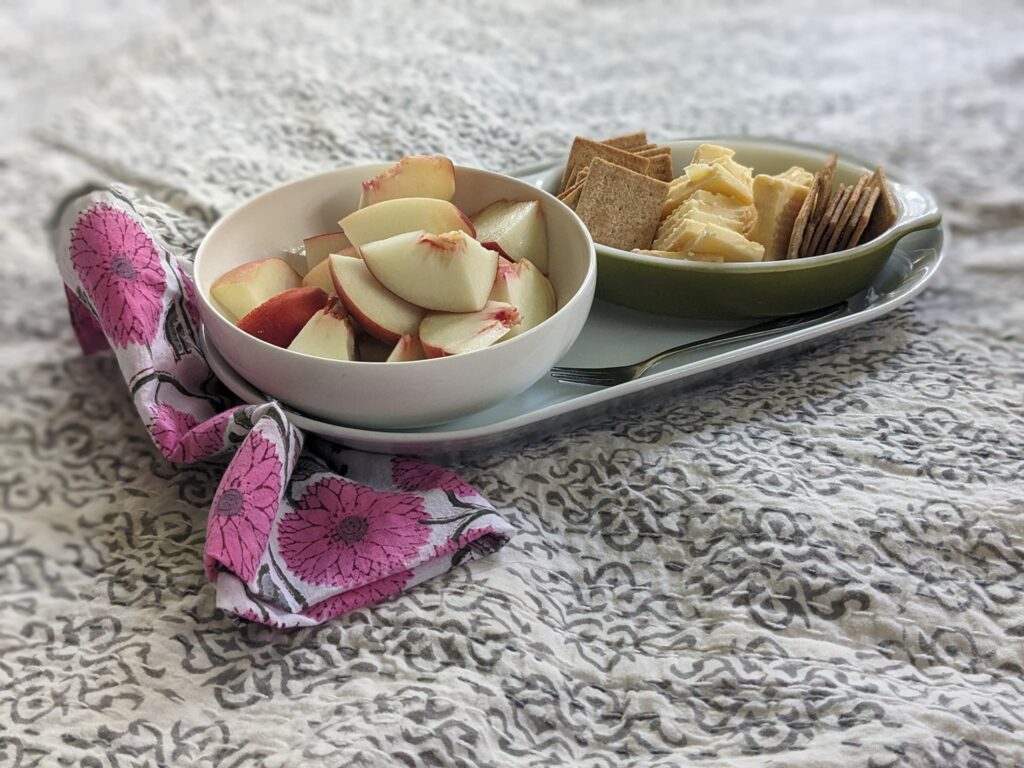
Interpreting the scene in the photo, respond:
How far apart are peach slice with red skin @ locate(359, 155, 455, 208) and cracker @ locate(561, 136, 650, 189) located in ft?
0.48

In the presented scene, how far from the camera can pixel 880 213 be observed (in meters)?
0.85

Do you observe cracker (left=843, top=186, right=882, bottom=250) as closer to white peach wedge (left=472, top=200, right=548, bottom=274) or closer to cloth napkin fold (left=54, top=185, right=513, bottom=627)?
white peach wedge (left=472, top=200, right=548, bottom=274)

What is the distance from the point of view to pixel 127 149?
120 cm

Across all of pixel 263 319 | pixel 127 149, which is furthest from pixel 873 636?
pixel 127 149

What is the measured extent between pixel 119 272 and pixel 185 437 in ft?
0.54

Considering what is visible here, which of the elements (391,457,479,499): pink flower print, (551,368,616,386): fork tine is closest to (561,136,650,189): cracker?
(551,368,616,386): fork tine

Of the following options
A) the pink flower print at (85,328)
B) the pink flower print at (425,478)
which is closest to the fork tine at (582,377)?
the pink flower print at (425,478)

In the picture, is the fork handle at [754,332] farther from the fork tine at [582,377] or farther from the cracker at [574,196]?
the cracker at [574,196]

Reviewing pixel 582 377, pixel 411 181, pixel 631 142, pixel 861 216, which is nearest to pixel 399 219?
pixel 411 181

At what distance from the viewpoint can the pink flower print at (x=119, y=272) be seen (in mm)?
743

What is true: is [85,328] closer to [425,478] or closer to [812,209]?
[425,478]

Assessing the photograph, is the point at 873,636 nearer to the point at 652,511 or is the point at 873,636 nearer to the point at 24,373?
the point at 652,511

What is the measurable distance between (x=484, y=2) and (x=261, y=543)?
1264mm

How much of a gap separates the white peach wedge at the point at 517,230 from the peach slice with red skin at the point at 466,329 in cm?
9
